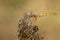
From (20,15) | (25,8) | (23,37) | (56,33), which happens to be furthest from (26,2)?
(56,33)

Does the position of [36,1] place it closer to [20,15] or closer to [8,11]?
[20,15]

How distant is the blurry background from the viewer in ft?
6.17

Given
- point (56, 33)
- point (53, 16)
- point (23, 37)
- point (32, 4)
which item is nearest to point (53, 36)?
point (56, 33)

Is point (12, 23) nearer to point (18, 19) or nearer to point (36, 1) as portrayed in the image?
point (18, 19)

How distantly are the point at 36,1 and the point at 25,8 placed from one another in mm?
Answer: 191

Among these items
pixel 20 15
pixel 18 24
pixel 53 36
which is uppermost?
pixel 20 15

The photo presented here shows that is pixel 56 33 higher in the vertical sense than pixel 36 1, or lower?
lower

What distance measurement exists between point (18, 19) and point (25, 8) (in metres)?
0.19

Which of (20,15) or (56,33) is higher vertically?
(20,15)

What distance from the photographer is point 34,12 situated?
1.88 metres

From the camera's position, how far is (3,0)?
6.29 feet

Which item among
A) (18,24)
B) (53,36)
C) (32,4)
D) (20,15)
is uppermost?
(32,4)

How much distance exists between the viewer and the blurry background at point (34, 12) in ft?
6.17

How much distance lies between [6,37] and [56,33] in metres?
0.74
